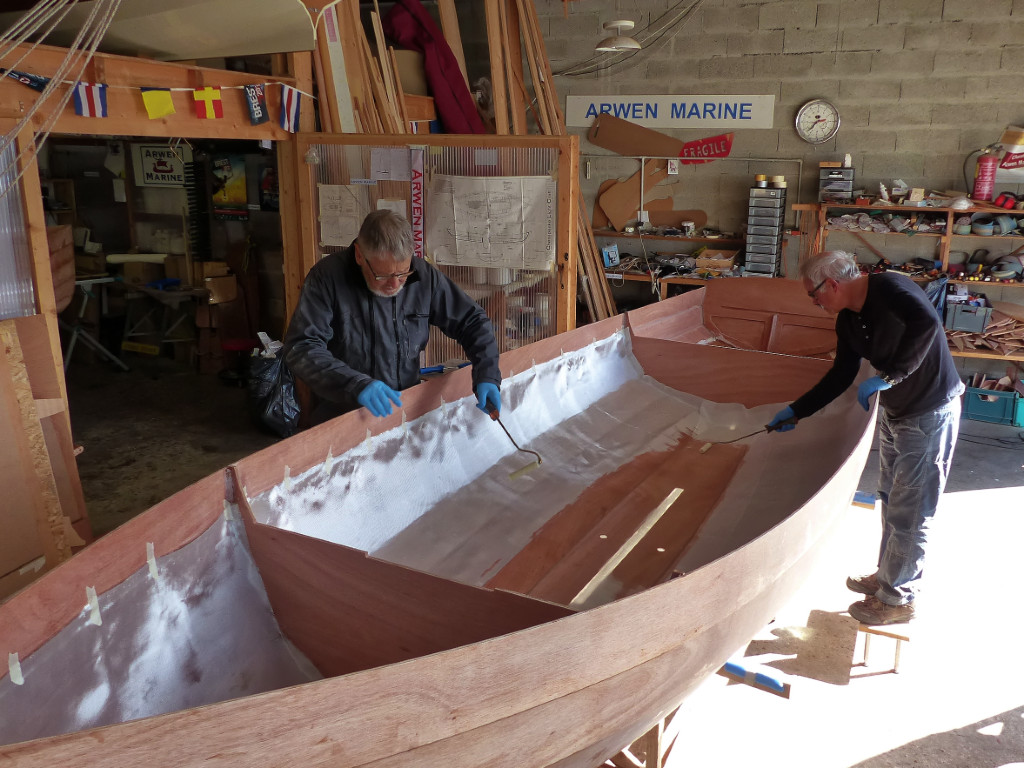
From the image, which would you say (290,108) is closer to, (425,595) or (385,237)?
(385,237)

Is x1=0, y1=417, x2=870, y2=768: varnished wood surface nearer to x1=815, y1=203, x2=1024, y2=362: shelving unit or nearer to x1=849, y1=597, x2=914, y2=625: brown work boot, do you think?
x1=849, y1=597, x2=914, y2=625: brown work boot

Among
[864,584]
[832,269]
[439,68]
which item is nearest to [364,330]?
[832,269]

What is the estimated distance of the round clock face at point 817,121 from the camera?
5805 mm

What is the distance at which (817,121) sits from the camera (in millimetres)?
5852

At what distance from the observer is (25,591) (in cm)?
138

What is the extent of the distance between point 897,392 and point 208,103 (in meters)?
3.42

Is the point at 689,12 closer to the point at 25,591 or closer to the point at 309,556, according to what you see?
the point at 309,556

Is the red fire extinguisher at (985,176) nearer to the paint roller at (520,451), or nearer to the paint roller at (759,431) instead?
the paint roller at (759,431)

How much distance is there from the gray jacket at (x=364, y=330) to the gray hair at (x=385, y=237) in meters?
0.20

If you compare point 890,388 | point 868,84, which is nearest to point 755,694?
point 890,388

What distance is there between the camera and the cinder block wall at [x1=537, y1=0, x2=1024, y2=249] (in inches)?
214

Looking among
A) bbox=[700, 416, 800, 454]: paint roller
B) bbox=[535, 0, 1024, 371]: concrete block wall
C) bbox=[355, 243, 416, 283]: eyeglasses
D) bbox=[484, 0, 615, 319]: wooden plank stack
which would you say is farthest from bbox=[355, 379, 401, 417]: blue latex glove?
bbox=[535, 0, 1024, 371]: concrete block wall

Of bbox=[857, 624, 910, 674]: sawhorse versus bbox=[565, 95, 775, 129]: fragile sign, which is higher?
bbox=[565, 95, 775, 129]: fragile sign

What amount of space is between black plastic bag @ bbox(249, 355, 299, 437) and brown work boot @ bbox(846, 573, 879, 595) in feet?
10.6
